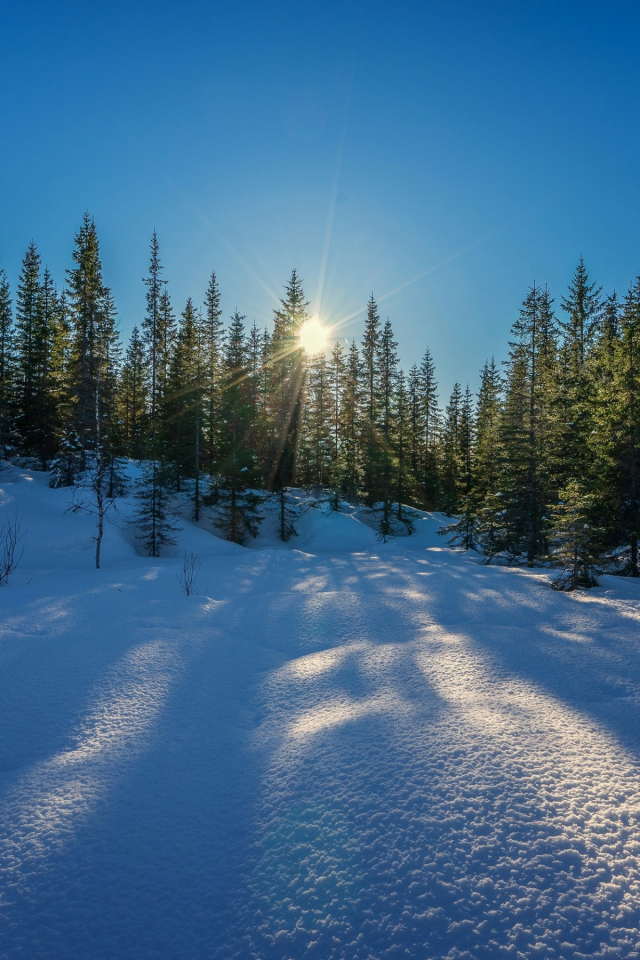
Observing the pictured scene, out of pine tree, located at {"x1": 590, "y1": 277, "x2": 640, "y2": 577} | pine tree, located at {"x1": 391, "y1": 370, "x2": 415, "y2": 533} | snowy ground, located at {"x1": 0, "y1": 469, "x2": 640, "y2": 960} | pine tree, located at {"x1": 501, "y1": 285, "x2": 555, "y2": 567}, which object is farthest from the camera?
pine tree, located at {"x1": 391, "y1": 370, "x2": 415, "y2": 533}

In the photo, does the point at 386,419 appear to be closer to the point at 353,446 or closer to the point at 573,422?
the point at 353,446

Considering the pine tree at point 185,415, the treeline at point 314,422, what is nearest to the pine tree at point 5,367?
the treeline at point 314,422

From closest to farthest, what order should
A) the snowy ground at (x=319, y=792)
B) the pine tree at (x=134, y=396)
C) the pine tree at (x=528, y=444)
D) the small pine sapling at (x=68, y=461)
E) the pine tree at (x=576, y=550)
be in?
the snowy ground at (x=319, y=792), the pine tree at (x=576, y=550), the pine tree at (x=528, y=444), the small pine sapling at (x=68, y=461), the pine tree at (x=134, y=396)

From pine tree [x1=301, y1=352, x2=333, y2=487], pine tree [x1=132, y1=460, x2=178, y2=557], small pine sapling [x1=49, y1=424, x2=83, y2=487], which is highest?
pine tree [x1=301, y1=352, x2=333, y2=487]

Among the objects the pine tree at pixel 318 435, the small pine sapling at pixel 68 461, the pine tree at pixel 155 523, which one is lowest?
the pine tree at pixel 155 523

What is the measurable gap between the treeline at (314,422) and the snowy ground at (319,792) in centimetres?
631

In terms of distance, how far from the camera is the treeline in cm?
1390

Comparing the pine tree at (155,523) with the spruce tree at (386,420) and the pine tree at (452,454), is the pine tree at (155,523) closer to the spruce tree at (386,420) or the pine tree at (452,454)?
the spruce tree at (386,420)

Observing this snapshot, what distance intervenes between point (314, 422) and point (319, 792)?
33948mm

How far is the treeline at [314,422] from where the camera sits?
13.9m

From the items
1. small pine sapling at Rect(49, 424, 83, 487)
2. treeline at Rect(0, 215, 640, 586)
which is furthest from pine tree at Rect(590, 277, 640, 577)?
small pine sapling at Rect(49, 424, 83, 487)

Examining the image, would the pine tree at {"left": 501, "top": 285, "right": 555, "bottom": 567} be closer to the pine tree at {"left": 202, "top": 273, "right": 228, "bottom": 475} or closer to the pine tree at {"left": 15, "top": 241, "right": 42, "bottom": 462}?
the pine tree at {"left": 202, "top": 273, "right": 228, "bottom": 475}

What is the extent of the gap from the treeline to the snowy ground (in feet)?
20.7

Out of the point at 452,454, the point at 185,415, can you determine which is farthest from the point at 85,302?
the point at 452,454
